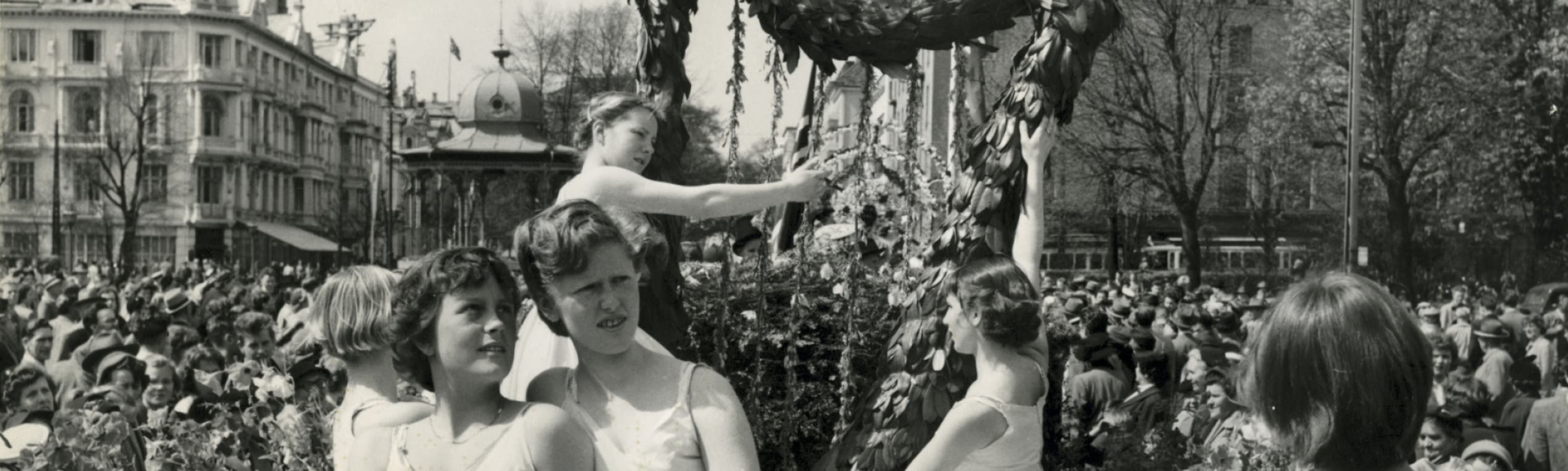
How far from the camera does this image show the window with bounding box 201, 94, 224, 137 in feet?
269

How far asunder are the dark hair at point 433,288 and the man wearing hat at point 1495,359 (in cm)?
827

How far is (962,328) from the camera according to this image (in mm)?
3852

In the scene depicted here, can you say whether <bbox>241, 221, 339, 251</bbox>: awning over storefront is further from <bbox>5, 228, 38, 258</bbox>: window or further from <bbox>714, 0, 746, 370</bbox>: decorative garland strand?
<bbox>714, 0, 746, 370</bbox>: decorative garland strand

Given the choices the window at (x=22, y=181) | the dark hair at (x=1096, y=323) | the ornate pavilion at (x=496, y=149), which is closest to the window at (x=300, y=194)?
the window at (x=22, y=181)

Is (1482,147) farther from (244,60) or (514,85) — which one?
(244,60)

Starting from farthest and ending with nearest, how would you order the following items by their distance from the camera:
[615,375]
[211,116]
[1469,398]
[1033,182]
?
[211,116], [1469,398], [1033,182], [615,375]

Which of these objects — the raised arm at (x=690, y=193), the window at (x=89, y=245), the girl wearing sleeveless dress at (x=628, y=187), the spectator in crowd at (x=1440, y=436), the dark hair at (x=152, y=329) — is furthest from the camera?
the window at (x=89, y=245)

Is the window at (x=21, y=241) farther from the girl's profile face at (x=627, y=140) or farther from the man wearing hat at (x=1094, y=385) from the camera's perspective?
the girl's profile face at (x=627, y=140)

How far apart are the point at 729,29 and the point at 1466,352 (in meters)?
9.31

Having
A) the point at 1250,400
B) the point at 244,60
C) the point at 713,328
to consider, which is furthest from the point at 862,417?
the point at 244,60

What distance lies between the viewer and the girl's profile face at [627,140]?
474cm

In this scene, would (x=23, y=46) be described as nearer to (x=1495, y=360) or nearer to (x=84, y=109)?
(x=84, y=109)

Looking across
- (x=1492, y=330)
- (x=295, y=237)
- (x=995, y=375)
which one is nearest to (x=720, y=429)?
(x=995, y=375)

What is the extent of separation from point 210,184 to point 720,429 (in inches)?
3339
